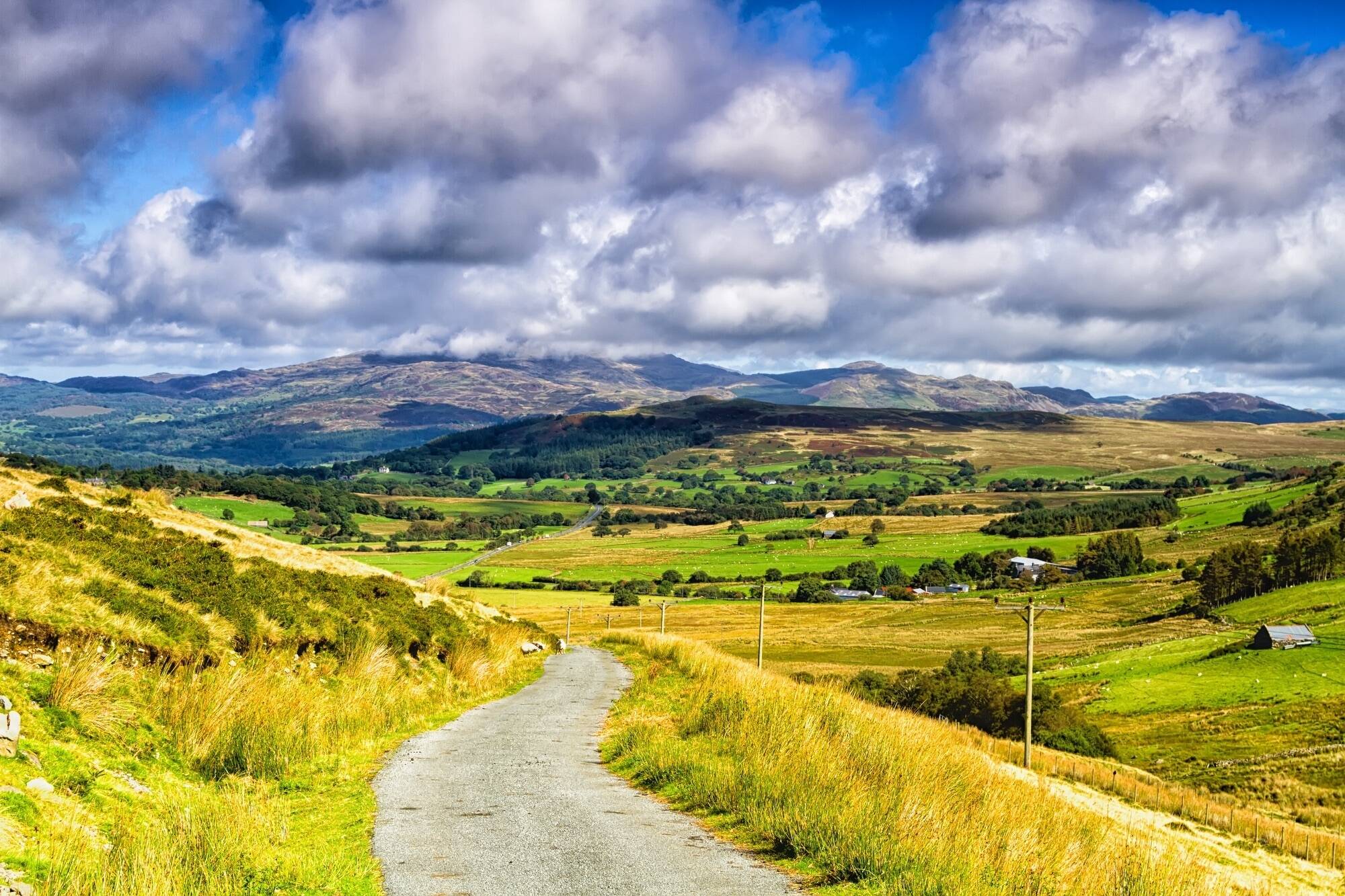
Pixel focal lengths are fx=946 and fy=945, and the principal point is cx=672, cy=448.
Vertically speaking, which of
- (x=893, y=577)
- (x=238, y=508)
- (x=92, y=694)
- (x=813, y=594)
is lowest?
(x=813, y=594)

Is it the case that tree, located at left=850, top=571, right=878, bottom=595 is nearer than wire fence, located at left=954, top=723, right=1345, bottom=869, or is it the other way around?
wire fence, located at left=954, top=723, right=1345, bottom=869

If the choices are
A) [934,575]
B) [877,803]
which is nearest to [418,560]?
[934,575]

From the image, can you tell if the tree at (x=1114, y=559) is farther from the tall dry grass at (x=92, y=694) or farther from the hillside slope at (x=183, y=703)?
the tall dry grass at (x=92, y=694)

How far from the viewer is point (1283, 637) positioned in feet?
270

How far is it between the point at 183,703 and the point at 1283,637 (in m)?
92.0

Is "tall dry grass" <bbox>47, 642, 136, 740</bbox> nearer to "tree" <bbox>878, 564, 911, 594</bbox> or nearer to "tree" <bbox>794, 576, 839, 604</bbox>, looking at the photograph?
"tree" <bbox>794, 576, 839, 604</bbox>

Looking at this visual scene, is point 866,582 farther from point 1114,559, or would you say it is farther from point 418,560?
point 418,560

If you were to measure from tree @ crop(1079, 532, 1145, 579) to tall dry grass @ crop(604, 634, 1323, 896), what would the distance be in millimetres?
160321

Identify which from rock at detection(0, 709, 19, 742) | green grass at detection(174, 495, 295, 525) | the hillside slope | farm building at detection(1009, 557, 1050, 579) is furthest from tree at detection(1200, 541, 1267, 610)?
green grass at detection(174, 495, 295, 525)

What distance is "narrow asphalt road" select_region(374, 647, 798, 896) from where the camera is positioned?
9.28 m

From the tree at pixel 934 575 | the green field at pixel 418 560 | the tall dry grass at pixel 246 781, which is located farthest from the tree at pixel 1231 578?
the tall dry grass at pixel 246 781

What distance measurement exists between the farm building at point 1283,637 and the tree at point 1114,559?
261 ft

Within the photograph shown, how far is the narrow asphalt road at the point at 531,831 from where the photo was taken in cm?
928

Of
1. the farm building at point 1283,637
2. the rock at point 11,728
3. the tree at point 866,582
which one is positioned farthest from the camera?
the tree at point 866,582
